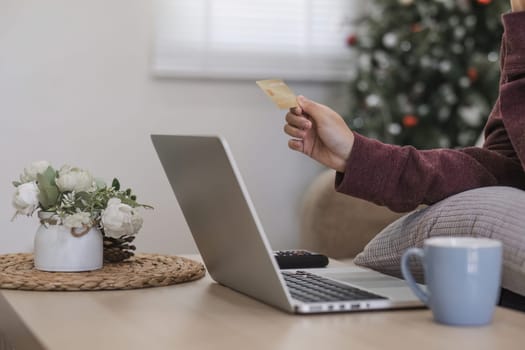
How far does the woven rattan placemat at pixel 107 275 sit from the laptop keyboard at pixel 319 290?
0.17m

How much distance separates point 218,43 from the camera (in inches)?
139

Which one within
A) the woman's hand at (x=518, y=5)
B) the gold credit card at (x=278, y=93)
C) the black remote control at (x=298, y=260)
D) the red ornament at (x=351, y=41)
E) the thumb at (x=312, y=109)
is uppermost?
the woman's hand at (x=518, y=5)

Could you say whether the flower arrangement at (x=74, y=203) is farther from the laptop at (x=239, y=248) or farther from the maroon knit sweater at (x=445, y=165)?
the maroon knit sweater at (x=445, y=165)

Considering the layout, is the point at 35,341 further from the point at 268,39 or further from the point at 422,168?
the point at 268,39

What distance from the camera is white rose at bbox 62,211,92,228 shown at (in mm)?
1290

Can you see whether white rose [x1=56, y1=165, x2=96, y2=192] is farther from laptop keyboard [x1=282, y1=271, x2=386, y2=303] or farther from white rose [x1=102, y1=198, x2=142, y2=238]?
laptop keyboard [x1=282, y1=271, x2=386, y2=303]

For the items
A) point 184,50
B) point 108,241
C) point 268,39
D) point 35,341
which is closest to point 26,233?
point 184,50

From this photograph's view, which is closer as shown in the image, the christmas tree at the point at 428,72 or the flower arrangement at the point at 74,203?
the flower arrangement at the point at 74,203

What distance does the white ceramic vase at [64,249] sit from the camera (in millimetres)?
1295

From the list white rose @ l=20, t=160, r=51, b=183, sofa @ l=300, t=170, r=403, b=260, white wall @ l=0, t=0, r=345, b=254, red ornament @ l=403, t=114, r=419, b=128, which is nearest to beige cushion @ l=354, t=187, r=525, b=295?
white rose @ l=20, t=160, r=51, b=183

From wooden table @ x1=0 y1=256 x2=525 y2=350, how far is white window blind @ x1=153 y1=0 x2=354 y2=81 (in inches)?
94.7

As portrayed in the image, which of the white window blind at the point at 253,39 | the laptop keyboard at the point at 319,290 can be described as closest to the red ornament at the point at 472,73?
the white window blind at the point at 253,39

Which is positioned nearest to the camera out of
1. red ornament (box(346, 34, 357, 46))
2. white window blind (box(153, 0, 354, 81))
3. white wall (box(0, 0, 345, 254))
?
white wall (box(0, 0, 345, 254))

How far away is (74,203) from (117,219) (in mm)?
68
